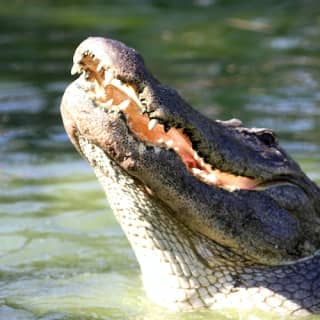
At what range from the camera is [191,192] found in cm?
465

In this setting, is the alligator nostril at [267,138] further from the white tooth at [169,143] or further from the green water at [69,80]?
the green water at [69,80]

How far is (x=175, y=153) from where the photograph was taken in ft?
15.0

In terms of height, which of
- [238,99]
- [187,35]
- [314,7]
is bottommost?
[238,99]

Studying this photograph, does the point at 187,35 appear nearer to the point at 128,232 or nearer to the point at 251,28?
the point at 251,28

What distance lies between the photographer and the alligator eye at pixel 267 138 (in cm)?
526

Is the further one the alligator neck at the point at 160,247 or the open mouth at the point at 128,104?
the alligator neck at the point at 160,247

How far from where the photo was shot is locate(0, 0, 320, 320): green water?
5.54 metres

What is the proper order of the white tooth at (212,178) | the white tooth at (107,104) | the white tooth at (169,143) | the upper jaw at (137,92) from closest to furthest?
the upper jaw at (137,92) → the white tooth at (107,104) → the white tooth at (169,143) → the white tooth at (212,178)

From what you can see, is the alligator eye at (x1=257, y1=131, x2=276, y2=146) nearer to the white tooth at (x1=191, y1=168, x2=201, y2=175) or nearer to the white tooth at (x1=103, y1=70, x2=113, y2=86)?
the white tooth at (x1=191, y1=168, x2=201, y2=175)

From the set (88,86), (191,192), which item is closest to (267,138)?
(191,192)

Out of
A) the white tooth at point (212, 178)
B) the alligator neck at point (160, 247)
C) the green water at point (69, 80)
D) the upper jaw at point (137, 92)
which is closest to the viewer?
the upper jaw at point (137, 92)

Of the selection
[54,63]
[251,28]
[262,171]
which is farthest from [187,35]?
[262,171]

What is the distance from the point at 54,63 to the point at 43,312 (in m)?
7.44

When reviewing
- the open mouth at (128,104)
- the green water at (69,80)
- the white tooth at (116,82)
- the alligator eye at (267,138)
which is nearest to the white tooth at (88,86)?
the open mouth at (128,104)
